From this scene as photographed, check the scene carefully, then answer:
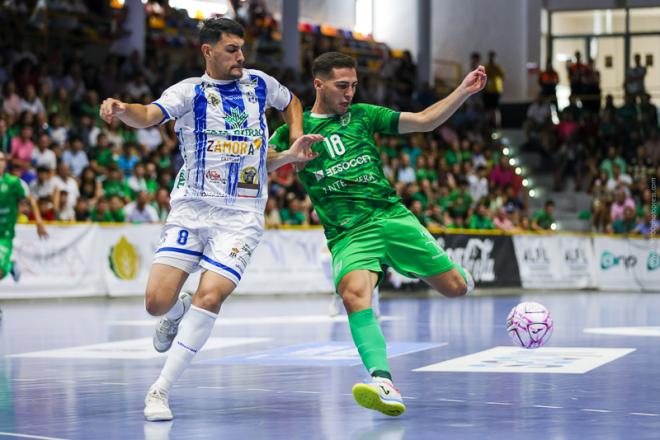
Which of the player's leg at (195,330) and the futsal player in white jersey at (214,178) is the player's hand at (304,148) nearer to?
the futsal player in white jersey at (214,178)

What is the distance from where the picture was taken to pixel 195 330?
7.01 metres

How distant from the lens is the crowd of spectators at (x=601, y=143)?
92.3ft

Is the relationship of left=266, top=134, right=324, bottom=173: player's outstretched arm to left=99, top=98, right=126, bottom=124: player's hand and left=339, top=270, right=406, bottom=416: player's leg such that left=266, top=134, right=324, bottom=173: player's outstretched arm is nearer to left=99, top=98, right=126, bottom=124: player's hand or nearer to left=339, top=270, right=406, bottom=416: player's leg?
left=339, top=270, right=406, bottom=416: player's leg

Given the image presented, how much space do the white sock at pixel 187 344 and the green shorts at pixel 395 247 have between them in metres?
0.89

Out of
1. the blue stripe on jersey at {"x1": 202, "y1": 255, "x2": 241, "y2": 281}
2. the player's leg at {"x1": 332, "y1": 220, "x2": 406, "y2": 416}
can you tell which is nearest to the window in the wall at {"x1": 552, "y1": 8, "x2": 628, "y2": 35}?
the player's leg at {"x1": 332, "y1": 220, "x2": 406, "y2": 416}

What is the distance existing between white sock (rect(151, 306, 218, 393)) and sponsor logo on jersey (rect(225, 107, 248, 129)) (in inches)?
47.0

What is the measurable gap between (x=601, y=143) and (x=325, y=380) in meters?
25.9

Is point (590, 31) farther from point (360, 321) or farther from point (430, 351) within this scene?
point (360, 321)

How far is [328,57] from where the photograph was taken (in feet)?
24.9

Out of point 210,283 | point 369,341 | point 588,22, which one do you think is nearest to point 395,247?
point 369,341

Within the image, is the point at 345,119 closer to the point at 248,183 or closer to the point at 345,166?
the point at 345,166

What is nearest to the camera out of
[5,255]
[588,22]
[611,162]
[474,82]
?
[474,82]

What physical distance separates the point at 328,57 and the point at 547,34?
114 ft

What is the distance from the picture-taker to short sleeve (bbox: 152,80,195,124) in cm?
720
